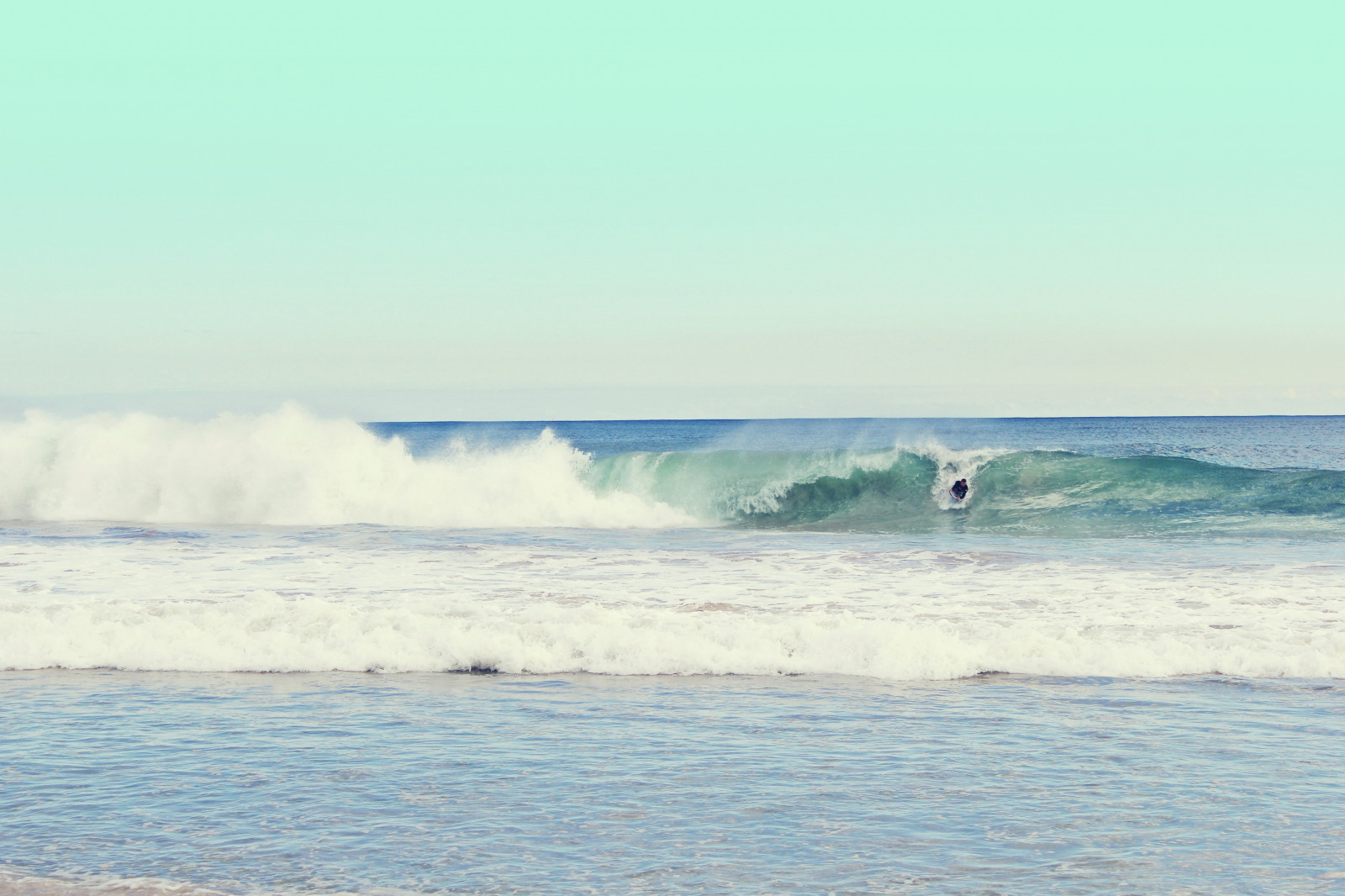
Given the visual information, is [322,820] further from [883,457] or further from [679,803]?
[883,457]

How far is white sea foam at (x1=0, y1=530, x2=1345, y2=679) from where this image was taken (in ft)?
25.3

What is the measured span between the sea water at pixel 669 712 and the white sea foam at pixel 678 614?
0.13ft

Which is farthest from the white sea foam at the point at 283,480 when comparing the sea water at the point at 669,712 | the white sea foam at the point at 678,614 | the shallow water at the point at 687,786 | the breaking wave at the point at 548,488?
the shallow water at the point at 687,786

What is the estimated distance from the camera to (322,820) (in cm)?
451

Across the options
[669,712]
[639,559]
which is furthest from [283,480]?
[669,712]

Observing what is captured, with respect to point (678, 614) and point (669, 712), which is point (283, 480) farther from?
point (669, 712)

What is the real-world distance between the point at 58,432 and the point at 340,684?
1956 centimetres

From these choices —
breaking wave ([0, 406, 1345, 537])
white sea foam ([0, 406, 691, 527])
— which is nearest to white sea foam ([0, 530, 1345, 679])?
breaking wave ([0, 406, 1345, 537])

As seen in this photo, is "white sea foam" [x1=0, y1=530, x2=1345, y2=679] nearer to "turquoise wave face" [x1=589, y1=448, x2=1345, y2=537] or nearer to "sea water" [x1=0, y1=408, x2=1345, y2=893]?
"sea water" [x1=0, y1=408, x2=1345, y2=893]

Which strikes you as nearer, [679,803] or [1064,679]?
[679,803]

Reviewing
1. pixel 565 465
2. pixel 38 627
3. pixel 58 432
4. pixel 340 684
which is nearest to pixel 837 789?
pixel 340 684

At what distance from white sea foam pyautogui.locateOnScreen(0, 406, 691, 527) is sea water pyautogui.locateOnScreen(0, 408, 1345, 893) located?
12.6ft

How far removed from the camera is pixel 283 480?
20.8 metres

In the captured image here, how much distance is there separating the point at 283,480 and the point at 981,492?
14.4 metres
